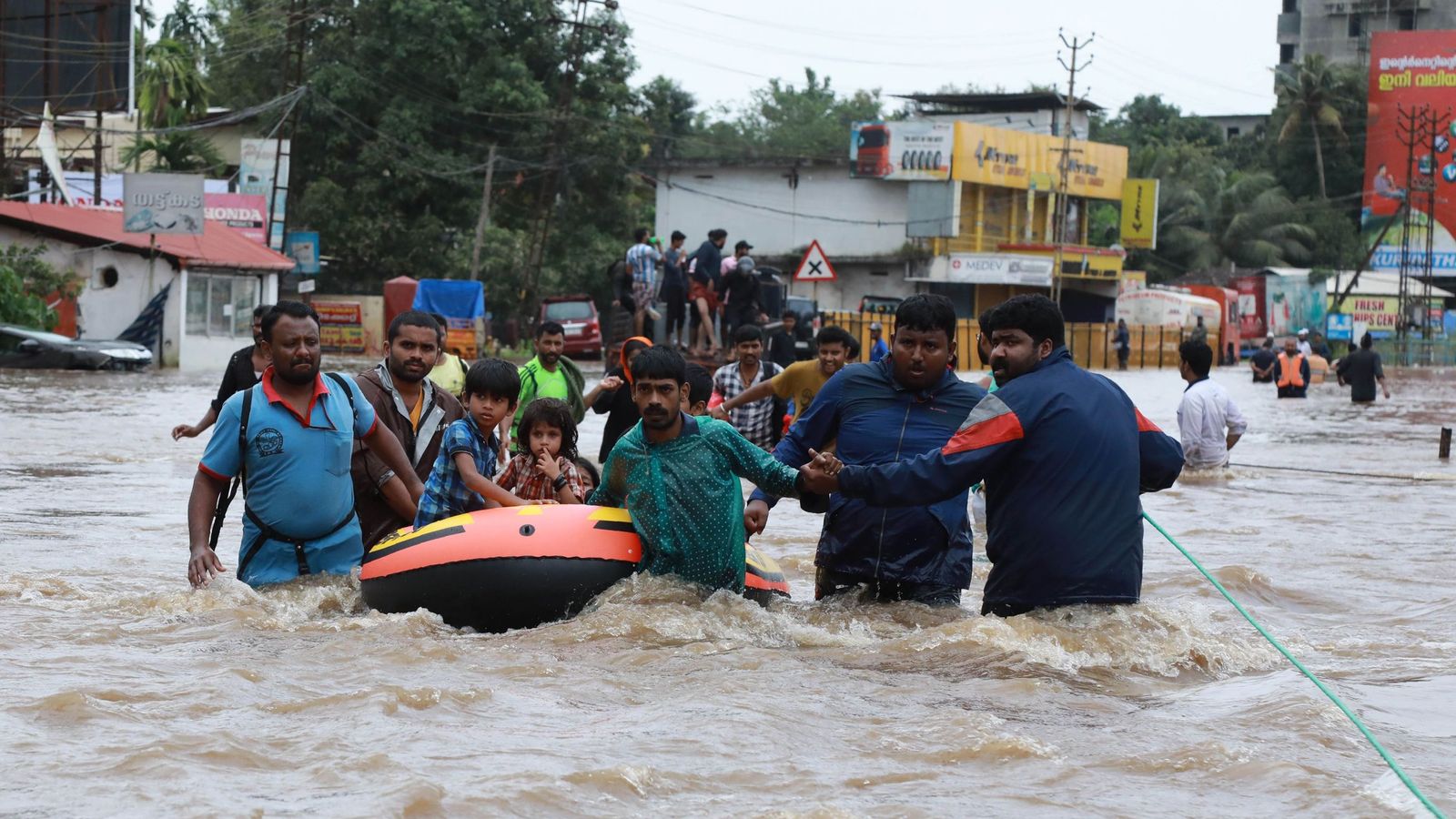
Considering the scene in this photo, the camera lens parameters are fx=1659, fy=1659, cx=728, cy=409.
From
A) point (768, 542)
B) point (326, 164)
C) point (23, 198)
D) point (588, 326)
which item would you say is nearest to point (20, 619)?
point (768, 542)

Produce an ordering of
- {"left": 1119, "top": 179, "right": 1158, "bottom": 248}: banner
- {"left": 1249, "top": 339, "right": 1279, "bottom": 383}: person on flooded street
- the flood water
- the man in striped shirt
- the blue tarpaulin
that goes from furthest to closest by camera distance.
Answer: {"left": 1119, "top": 179, "right": 1158, "bottom": 248}: banner
the blue tarpaulin
{"left": 1249, "top": 339, "right": 1279, "bottom": 383}: person on flooded street
the man in striped shirt
the flood water

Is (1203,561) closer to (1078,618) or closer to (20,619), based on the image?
(1078,618)

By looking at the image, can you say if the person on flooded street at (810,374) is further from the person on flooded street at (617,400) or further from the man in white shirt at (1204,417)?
the man in white shirt at (1204,417)

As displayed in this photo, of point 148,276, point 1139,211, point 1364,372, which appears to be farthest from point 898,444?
point 1139,211

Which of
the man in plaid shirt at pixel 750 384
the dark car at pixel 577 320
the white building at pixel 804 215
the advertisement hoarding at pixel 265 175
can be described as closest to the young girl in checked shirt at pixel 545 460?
the man in plaid shirt at pixel 750 384

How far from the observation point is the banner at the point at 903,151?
182ft

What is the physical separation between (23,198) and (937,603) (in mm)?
42274

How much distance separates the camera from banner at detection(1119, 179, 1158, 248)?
2559 inches

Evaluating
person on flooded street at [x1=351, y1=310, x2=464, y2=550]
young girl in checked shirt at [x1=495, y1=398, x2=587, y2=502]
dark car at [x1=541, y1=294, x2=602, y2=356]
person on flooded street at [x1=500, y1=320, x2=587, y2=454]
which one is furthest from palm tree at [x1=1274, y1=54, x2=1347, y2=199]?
person on flooded street at [x1=351, y1=310, x2=464, y2=550]

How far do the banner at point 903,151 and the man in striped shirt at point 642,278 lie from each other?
34.1 metres

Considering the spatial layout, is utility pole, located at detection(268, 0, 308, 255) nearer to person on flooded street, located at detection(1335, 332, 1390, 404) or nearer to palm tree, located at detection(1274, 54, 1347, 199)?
person on flooded street, located at detection(1335, 332, 1390, 404)

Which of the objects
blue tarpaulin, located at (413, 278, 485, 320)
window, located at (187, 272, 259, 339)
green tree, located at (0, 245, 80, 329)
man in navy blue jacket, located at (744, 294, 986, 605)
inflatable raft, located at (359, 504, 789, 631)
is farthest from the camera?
blue tarpaulin, located at (413, 278, 485, 320)

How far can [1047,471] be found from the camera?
5.89 metres

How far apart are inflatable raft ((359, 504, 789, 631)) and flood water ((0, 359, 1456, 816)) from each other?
107 mm
